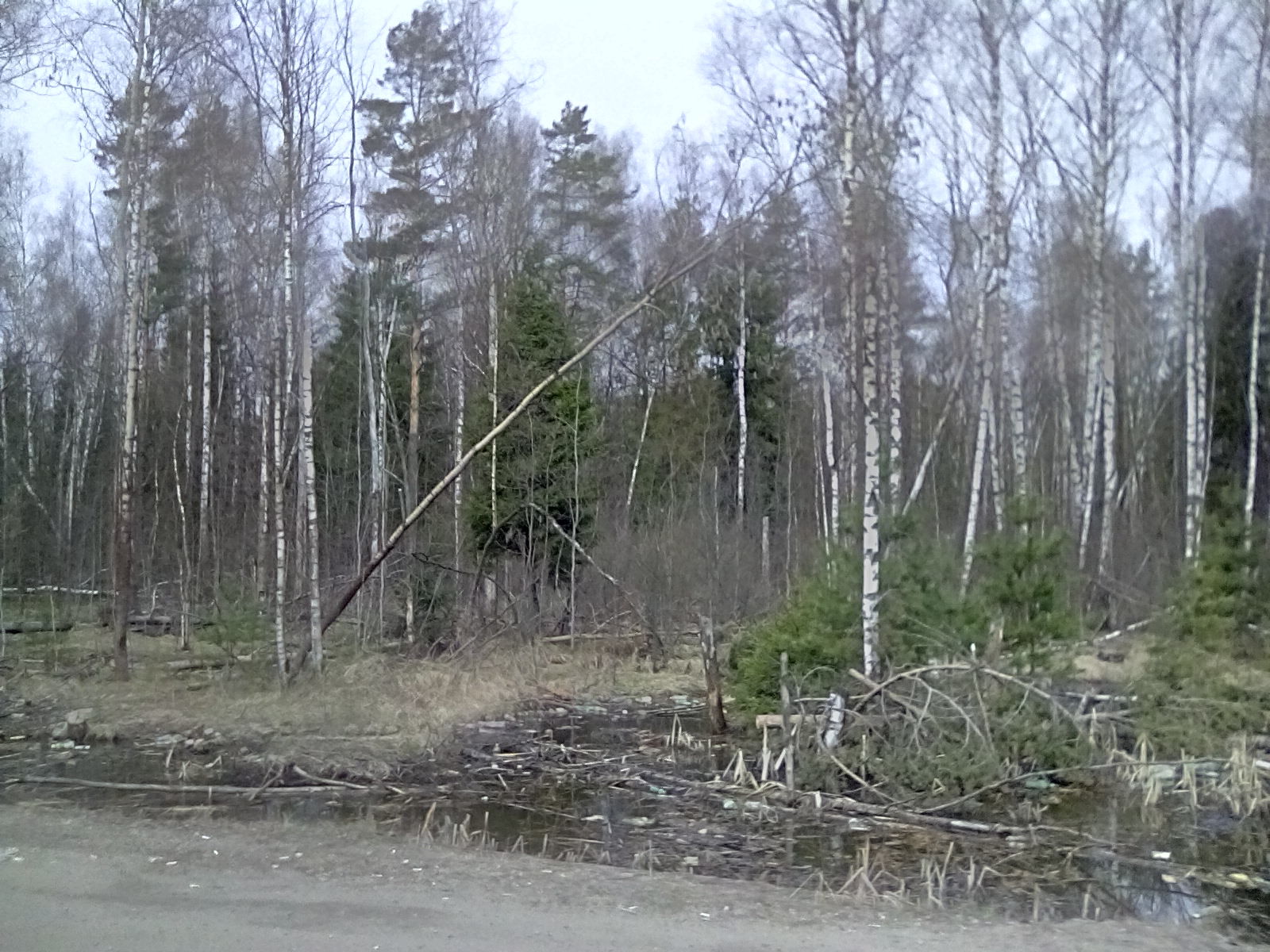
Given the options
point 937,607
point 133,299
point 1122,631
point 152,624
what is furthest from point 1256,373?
point 152,624

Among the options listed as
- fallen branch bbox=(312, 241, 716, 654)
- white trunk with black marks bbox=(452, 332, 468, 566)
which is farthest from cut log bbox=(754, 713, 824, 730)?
white trunk with black marks bbox=(452, 332, 468, 566)

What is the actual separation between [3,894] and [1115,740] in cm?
1215

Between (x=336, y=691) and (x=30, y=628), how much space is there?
36.5 feet

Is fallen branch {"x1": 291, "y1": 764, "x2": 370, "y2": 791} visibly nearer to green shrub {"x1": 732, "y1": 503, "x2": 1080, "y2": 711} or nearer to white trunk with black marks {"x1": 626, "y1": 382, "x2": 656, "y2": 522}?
green shrub {"x1": 732, "y1": 503, "x2": 1080, "y2": 711}

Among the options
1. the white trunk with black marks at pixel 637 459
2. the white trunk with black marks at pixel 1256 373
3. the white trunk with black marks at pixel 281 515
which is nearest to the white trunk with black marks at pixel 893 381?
the white trunk with black marks at pixel 1256 373

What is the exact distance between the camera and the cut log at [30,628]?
24.9 meters

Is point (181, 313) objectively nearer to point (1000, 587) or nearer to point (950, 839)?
point (1000, 587)

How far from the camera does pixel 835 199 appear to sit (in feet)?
56.3

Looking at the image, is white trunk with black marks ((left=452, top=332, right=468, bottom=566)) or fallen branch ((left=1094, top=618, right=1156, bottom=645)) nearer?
fallen branch ((left=1094, top=618, right=1156, bottom=645))

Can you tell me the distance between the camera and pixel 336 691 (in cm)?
1841

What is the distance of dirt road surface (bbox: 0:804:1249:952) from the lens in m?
7.03

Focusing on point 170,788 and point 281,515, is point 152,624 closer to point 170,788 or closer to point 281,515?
point 281,515

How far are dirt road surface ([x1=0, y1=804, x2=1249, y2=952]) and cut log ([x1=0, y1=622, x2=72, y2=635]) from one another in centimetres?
1671

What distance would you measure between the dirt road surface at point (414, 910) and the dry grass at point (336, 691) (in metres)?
6.63
